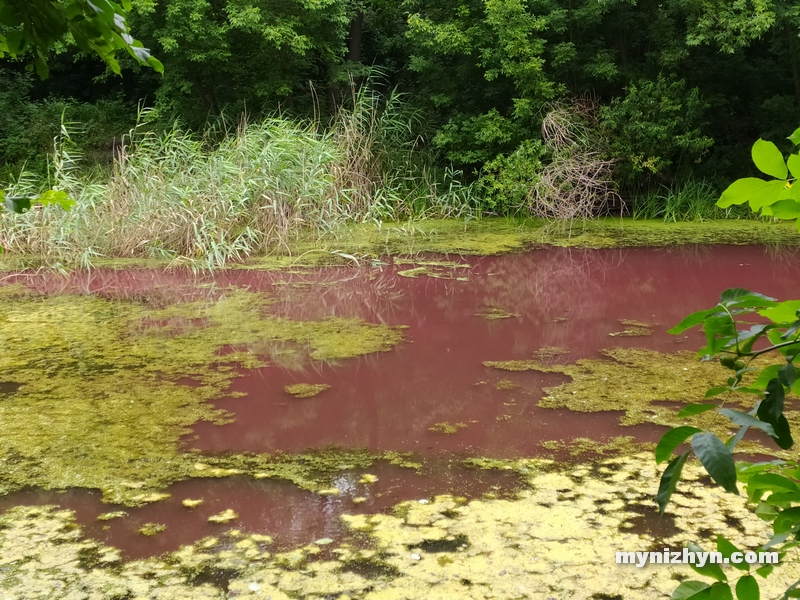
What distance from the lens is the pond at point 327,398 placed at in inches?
82.4

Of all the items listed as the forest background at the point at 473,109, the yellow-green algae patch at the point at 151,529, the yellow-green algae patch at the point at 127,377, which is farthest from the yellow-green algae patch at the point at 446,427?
the forest background at the point at 473,109

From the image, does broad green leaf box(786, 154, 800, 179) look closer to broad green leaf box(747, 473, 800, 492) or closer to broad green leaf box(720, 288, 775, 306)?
broad green leaf box(720, 288, 775, 306)

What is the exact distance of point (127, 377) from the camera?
3236mm

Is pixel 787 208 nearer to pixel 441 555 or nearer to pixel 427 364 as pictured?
pixel 441 555

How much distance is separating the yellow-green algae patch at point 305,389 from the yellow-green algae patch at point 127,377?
28 centimetres

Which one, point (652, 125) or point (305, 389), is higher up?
point (652, 125)

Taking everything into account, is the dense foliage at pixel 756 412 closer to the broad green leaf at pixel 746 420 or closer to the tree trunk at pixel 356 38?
the broad green leaf at pixel 746 420

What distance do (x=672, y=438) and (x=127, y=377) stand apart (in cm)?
289

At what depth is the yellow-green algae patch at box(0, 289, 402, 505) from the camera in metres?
2.37

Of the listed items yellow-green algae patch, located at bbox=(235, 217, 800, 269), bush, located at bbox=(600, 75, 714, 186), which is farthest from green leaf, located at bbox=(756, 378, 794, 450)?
bush, located at bbox=(600, 75, 714, 186)

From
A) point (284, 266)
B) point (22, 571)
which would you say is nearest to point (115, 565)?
point (22, 571)

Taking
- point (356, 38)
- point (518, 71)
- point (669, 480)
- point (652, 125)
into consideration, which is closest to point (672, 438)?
point (669, 480)

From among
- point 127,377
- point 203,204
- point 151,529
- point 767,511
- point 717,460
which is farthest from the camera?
point 203,204

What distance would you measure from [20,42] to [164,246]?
5.22m
